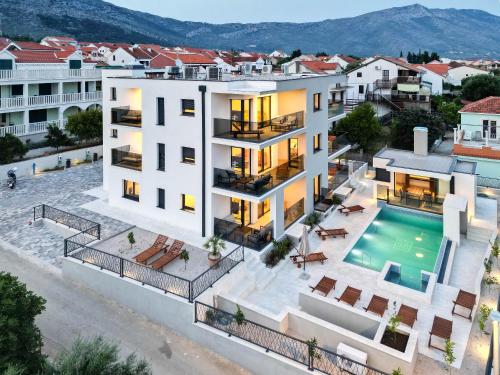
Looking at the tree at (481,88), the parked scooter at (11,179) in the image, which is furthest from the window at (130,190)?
the tree at (481,88)

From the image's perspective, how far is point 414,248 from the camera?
880 inches

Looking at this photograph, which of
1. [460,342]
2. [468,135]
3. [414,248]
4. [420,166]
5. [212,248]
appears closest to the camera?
[460,342]

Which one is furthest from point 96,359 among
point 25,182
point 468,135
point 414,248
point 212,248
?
point 468,135

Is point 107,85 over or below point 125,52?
below

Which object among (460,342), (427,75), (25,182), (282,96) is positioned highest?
(427,75)

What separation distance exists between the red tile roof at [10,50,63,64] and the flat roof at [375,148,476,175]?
3951cm

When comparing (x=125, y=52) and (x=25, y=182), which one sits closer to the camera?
(x=25, y=182)

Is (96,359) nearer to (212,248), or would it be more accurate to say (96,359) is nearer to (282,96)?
(212,248)

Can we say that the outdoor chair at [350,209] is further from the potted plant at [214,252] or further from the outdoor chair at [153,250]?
the outdoor chair at [153,250]

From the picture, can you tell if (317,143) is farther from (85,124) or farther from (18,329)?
(85,124)

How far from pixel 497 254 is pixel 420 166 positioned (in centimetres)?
841

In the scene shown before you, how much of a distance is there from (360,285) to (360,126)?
2504cm

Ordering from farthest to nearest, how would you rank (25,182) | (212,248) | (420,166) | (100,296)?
(25,182), (420,166), (212,248), (100,296)

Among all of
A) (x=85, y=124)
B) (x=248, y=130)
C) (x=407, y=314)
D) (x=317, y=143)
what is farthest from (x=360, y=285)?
(x=85, y=124)
